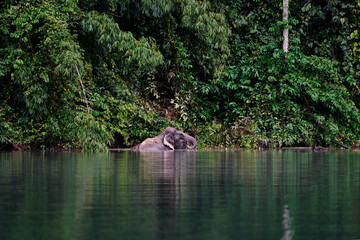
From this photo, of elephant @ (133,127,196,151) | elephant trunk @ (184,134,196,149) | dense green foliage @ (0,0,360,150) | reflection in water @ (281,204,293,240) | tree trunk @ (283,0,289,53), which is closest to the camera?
reflection in water @ (281,204,293,240)

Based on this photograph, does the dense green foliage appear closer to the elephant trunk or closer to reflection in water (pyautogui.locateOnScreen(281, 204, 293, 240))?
the elephant trunk

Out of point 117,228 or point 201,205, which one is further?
point 201,205

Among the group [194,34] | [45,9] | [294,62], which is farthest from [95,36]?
[294,62]

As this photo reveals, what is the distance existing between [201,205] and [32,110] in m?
11.2

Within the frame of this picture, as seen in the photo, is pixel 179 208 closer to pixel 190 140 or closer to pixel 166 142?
pixel 166 142

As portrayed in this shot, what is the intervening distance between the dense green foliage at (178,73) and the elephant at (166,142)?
3.41 feet

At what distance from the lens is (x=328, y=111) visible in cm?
2048

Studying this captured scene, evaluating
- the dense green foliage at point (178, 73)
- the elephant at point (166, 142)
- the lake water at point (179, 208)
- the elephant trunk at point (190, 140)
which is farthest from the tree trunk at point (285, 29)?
the lake water at point (179, 208)

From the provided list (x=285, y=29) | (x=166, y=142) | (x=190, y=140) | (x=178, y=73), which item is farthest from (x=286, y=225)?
(x=285, y=29)

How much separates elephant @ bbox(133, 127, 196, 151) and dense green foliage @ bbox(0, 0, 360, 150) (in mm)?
1039

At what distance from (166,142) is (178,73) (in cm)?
426

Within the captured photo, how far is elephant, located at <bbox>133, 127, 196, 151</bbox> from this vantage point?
16.0 metres

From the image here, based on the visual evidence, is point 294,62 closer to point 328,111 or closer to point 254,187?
point 328,111

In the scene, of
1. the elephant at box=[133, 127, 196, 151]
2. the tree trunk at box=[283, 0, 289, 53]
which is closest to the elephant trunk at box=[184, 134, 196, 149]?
the elephant at box=[133, 127, 196, 151]
